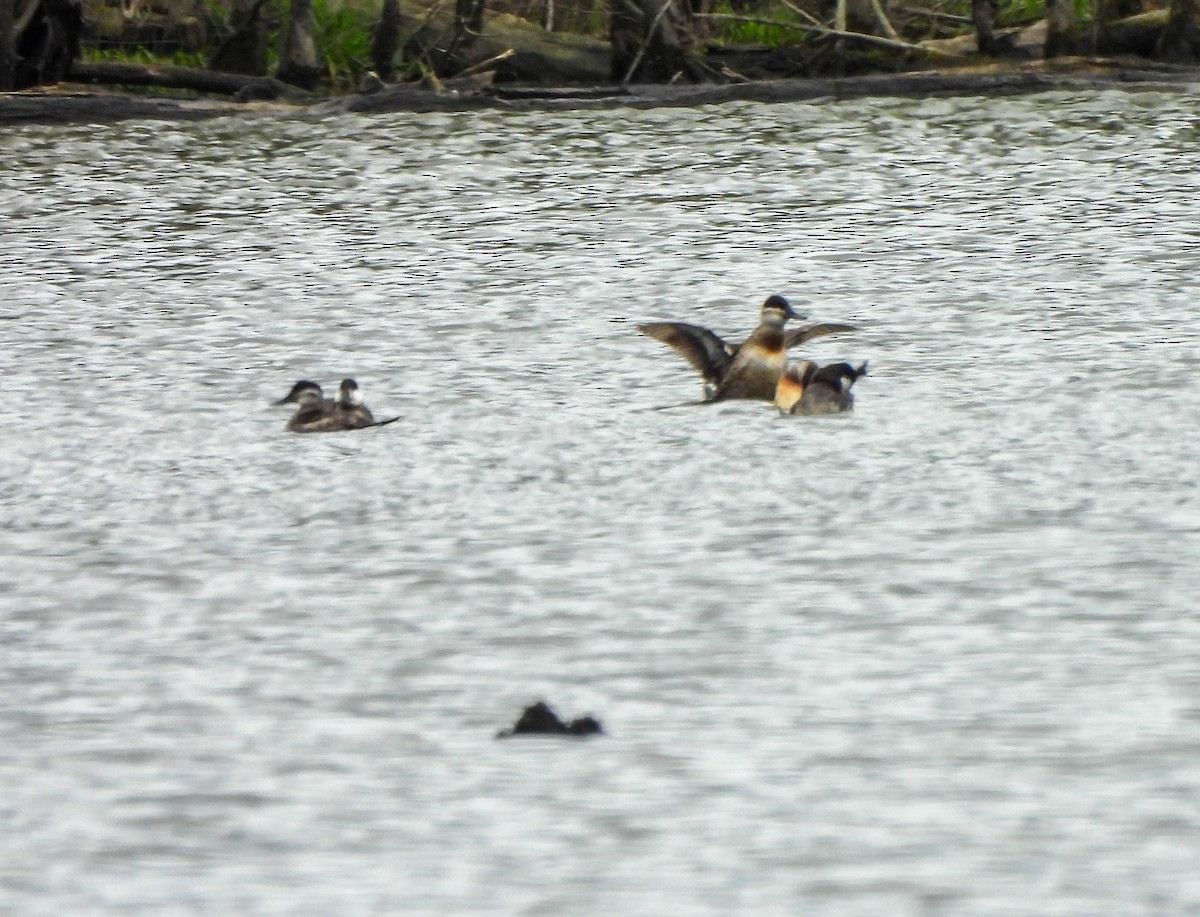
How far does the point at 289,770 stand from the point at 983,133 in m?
13.6

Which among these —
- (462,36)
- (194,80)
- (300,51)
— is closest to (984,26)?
(462,36)

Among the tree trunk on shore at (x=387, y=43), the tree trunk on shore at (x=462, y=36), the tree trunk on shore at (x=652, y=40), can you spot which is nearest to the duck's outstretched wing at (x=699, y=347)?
the tree trunk on shore at (x=652, y=40)

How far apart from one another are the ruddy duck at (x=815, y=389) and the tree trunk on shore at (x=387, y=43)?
48.9ft

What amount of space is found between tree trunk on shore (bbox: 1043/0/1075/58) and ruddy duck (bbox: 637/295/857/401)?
1321 centimetres

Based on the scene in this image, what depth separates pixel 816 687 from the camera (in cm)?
502

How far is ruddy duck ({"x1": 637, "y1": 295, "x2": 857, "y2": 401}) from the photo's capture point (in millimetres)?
8367

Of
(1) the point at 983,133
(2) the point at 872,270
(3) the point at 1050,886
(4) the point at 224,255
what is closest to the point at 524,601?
(3) the point at 1050,886

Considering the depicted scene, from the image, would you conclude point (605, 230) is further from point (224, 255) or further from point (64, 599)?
point (64, 599)

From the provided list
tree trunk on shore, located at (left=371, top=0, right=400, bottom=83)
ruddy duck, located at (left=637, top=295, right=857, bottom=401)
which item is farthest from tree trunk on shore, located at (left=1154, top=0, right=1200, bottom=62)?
ruddy duck, located at (left=637, top=295, right=857, bottom=401)

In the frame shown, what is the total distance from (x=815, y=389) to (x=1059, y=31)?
45.6ft

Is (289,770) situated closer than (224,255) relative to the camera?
Yes

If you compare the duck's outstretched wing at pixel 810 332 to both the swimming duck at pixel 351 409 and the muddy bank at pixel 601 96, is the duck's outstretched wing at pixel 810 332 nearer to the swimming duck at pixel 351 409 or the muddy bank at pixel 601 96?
the swimming duck at pixel 351 409

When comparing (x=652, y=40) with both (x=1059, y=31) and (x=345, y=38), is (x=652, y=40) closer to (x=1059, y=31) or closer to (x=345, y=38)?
(x=345, y=38)

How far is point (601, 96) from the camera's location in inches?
805
